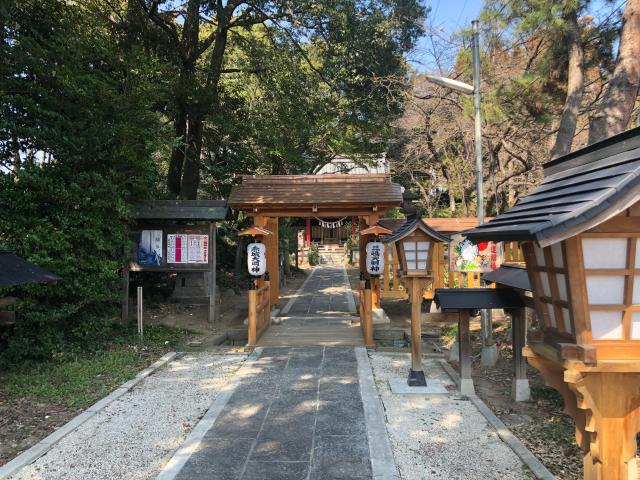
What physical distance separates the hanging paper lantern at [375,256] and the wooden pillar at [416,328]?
4032 millimetres

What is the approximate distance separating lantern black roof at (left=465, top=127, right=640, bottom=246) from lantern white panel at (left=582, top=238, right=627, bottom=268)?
1.02 feet

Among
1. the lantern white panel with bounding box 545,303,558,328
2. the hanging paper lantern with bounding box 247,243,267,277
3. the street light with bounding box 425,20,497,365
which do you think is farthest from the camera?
the hanging paper lantern with bounding box 247,243,267,277

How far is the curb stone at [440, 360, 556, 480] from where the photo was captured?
3.91 metres

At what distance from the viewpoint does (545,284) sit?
322 cm

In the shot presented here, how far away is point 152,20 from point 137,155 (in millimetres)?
5929

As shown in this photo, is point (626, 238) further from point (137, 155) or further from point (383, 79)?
point (383, 79)

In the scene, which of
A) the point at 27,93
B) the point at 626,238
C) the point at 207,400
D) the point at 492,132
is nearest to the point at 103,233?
the point at 27,93

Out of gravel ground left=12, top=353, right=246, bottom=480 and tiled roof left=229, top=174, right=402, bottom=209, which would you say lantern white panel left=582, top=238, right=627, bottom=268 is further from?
tiled roof left=229, top=174, right=402, bottom=209

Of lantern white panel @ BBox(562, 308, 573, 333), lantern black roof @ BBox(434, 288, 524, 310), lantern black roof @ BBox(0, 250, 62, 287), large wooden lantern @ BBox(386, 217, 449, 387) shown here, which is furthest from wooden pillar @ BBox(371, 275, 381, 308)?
lantern white panel @ BBox(562, 308, 573, 333)

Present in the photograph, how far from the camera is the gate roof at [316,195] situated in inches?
431

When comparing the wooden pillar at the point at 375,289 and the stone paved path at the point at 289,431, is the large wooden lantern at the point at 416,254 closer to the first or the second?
the stone paved path at the point at 289,431

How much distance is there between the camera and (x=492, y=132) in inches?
553


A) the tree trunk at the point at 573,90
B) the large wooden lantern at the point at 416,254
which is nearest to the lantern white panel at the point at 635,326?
the large wooden lantern at the point at 416,254

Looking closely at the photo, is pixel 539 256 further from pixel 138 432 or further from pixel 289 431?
pixel 138 432
